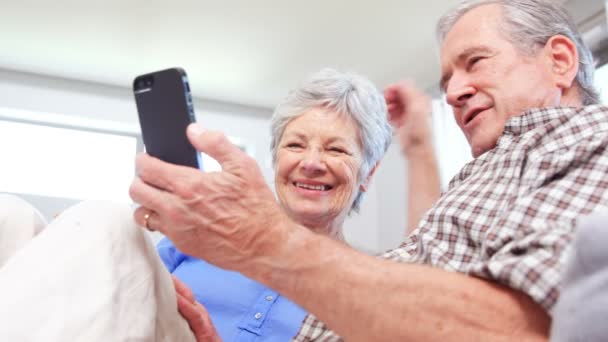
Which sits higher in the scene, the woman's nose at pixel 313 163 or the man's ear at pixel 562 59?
the man's ear at pixel 562 59

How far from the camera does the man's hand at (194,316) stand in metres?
0.78

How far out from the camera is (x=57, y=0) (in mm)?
2121

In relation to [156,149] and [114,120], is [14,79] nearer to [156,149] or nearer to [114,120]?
[114,120]

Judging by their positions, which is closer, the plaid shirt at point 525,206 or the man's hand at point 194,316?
the plaid shirt at point 525,206

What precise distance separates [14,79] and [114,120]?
522 millimetres

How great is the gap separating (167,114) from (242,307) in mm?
548

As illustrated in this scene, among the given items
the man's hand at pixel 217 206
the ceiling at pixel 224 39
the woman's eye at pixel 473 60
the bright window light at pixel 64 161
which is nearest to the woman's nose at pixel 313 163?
the woman's eye at pixel 473 60

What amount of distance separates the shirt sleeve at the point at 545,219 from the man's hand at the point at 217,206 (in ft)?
0.76

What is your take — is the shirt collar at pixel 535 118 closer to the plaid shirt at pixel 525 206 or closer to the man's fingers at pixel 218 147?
the plaid shirt at pixel 525 206

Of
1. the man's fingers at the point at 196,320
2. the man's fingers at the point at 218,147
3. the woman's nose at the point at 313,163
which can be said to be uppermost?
the man's fingers at the point at 218,147

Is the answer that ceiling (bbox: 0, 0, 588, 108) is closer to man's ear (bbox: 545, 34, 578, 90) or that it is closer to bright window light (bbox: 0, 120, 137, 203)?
bright window light (bbox: 0, 120, 137, 203)

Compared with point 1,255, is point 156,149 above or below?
above

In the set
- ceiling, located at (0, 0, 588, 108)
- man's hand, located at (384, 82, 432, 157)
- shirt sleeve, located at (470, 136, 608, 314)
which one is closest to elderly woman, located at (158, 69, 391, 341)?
man's hand, located at (384, 82, 432, 157)

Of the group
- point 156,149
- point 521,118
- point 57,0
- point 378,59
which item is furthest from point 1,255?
point 378,59
